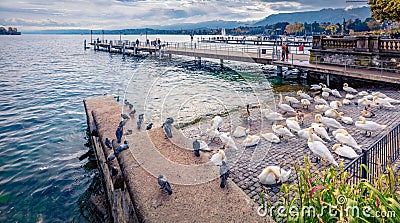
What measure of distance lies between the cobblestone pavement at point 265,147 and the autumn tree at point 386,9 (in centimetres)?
911

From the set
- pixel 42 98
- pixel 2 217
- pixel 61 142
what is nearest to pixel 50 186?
pixel 2 217

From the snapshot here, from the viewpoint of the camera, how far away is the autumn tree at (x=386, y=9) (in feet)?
63.9

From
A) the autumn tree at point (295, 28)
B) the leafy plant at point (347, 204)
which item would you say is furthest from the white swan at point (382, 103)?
the autumn tree at point (295, 28)

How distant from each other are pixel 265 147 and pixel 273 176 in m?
2.50

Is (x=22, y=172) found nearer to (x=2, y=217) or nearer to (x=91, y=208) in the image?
(x=2, y=217)

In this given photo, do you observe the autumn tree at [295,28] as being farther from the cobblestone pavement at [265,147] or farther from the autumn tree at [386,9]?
the cobblestone pavement at [265,147]

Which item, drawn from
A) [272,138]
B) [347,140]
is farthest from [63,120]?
[347,140]

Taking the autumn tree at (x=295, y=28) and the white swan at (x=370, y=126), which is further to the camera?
the autumn tree at (x=295, y=28)

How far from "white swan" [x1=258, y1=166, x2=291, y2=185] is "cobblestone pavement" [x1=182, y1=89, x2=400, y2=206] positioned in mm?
125

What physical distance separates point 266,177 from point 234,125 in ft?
18.0

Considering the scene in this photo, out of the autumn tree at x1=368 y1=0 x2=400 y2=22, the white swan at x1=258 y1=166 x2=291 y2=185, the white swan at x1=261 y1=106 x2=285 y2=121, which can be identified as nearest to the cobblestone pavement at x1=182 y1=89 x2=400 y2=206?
the white swan at x1=258 y1=166 x2=291 y2=185

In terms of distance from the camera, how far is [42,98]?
21.8m

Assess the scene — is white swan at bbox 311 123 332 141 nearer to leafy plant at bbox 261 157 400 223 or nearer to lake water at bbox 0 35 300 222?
lake water at bbox 0 35 300 222

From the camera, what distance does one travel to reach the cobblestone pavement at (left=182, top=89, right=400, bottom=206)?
6.84 m
